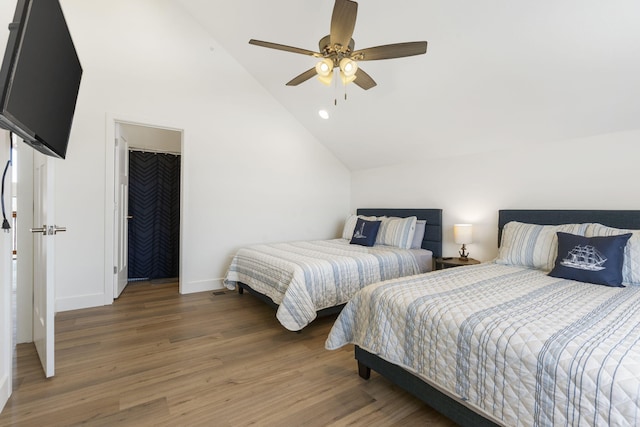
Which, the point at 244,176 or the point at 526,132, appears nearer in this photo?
the point at 526,132

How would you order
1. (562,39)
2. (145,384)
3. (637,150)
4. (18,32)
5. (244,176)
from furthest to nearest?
(244,176), (637,150), (562,39), (145,384), (18,32)

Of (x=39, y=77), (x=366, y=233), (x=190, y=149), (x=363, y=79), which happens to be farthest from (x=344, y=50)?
(x=190, y=149)

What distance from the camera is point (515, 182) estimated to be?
3180mm

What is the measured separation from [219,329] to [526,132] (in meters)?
3.52

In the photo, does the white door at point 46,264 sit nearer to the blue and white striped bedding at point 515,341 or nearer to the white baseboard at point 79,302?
the white baseboard at point 79,302

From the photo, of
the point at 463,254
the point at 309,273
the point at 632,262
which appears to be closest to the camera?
the point at 632,262

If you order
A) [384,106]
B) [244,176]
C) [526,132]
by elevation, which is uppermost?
[384,106]

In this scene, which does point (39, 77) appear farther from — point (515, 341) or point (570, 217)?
point (570, 217)

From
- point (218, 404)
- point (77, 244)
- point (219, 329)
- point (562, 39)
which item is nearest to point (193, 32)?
point (77, 244)

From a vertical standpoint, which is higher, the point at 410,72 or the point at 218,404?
the point at 410,72

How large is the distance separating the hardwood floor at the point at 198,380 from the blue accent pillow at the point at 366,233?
138 centimetres

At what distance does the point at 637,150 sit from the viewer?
2.45 meters

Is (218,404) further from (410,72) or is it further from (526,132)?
(526,132)

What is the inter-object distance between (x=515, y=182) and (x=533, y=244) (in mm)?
877
